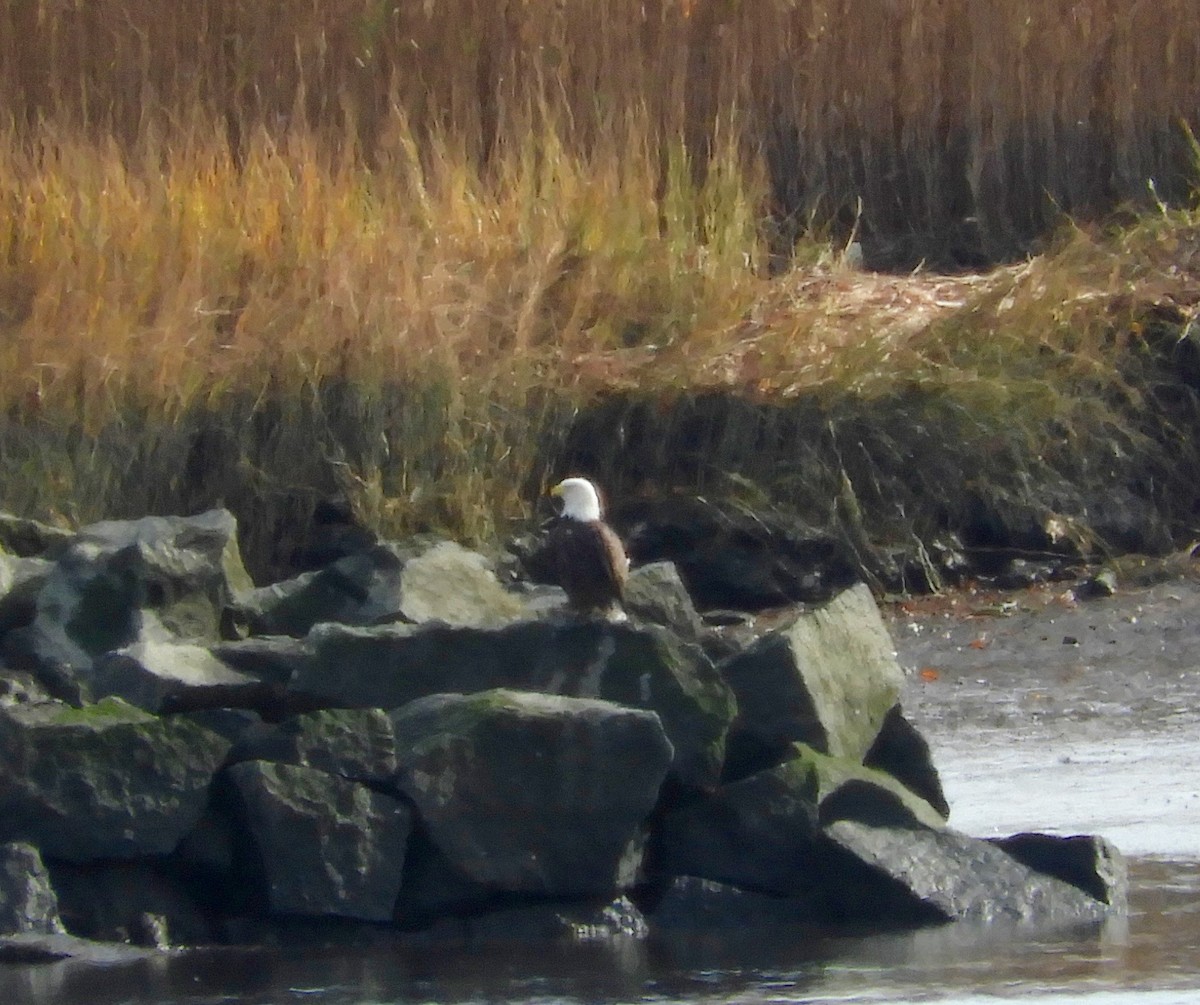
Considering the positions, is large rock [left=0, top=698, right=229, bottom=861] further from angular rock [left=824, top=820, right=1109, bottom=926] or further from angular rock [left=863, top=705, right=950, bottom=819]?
angular rock [left=863, top=705, right=950, bottom=819]

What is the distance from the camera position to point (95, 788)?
634 cm

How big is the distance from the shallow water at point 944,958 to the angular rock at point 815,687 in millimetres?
517

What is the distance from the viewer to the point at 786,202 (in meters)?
14.1

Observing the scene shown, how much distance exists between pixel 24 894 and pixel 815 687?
Result: 2.19m

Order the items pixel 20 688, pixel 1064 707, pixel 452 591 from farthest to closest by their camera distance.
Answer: pixel 1064 707 < pixel 452 591 < pixel 20 688

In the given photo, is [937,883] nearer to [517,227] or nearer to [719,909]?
[719,909]

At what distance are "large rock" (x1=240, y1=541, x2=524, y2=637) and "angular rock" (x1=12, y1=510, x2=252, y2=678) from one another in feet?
0.64

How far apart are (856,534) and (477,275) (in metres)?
2.51

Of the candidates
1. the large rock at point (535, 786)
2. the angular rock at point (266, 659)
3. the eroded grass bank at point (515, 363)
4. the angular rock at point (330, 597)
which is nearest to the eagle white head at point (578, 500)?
the angular rock at point (330, 597)

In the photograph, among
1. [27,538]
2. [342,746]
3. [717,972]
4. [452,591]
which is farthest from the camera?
[27,538]

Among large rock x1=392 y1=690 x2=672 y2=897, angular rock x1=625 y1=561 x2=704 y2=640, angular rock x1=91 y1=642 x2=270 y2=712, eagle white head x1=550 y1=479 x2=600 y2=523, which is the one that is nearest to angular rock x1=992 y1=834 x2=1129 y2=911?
large rock x1=392 y1=690 x2=672 y2=897

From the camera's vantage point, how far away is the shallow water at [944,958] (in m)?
5.68

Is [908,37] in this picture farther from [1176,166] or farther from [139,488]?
[139,488]

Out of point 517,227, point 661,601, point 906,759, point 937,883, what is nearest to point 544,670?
point 661,601
